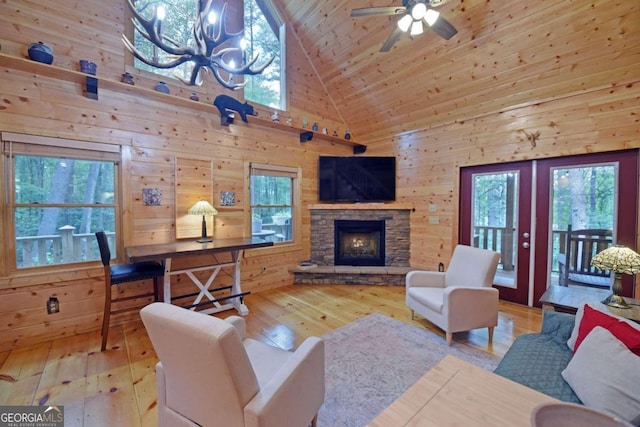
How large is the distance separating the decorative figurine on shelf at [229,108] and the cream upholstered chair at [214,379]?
121 inches

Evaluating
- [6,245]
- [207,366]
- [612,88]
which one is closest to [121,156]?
[6,245]

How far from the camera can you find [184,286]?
354 centimetres

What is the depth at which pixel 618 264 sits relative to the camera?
2.05 m

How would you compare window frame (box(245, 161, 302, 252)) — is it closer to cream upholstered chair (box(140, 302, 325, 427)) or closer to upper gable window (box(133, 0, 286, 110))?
upper gable window (box(133, 0, 286, 110))

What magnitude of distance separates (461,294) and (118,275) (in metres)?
3.22

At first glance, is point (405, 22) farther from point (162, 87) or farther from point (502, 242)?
point (502, 242)

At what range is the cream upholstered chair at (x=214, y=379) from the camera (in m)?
1.01

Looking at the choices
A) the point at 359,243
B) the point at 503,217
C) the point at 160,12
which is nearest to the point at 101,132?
the point at 160,12

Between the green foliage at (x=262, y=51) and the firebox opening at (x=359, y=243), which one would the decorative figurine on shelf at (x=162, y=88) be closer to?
the green foliage at (x=262, y=51)

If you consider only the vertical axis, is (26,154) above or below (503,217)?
above

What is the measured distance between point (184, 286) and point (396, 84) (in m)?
4.14

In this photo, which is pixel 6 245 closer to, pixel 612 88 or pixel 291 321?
pixel 291 321

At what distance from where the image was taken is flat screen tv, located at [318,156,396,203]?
192 inches

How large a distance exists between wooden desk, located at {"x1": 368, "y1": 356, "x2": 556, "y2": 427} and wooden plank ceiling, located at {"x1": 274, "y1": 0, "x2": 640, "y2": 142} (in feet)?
11.2
